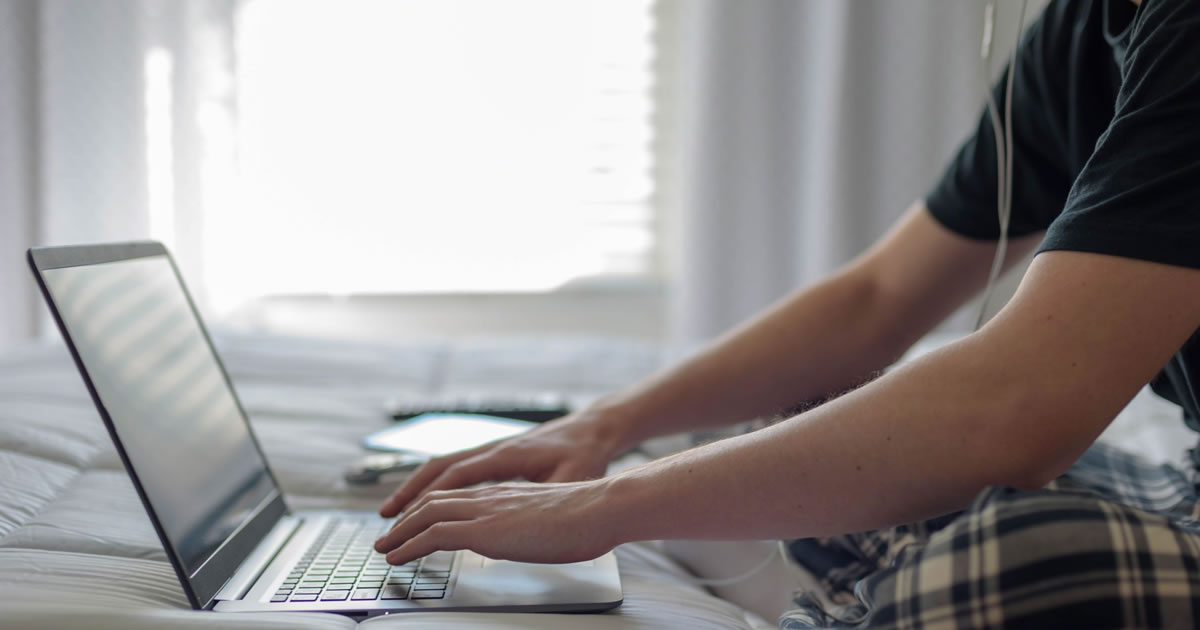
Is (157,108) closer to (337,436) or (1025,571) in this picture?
(337,436)

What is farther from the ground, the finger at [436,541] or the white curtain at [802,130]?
the white curtain at [802,130]

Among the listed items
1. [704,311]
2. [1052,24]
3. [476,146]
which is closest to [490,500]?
[1052,24]

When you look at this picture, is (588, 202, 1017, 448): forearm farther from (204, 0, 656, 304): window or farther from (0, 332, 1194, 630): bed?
(204, 0, 656, 304): window

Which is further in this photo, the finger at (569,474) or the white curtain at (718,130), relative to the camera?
the white curtain at (718,130)

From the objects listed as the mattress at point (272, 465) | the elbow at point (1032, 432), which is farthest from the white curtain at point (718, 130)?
the elbow at point (1032, 432)

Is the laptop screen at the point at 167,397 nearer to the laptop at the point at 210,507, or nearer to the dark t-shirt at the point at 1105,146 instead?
the laptop at the point at 210,507

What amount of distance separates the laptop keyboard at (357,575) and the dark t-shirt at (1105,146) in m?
0.40

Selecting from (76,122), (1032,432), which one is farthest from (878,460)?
(76,122)

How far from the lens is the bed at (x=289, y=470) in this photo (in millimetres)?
500

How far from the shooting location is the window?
2.36 metres

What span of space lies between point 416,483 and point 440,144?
1900 mm

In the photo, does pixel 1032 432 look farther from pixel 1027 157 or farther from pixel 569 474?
pixel 1027 157

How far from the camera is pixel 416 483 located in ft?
2.21

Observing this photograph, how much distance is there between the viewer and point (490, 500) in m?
0.56
